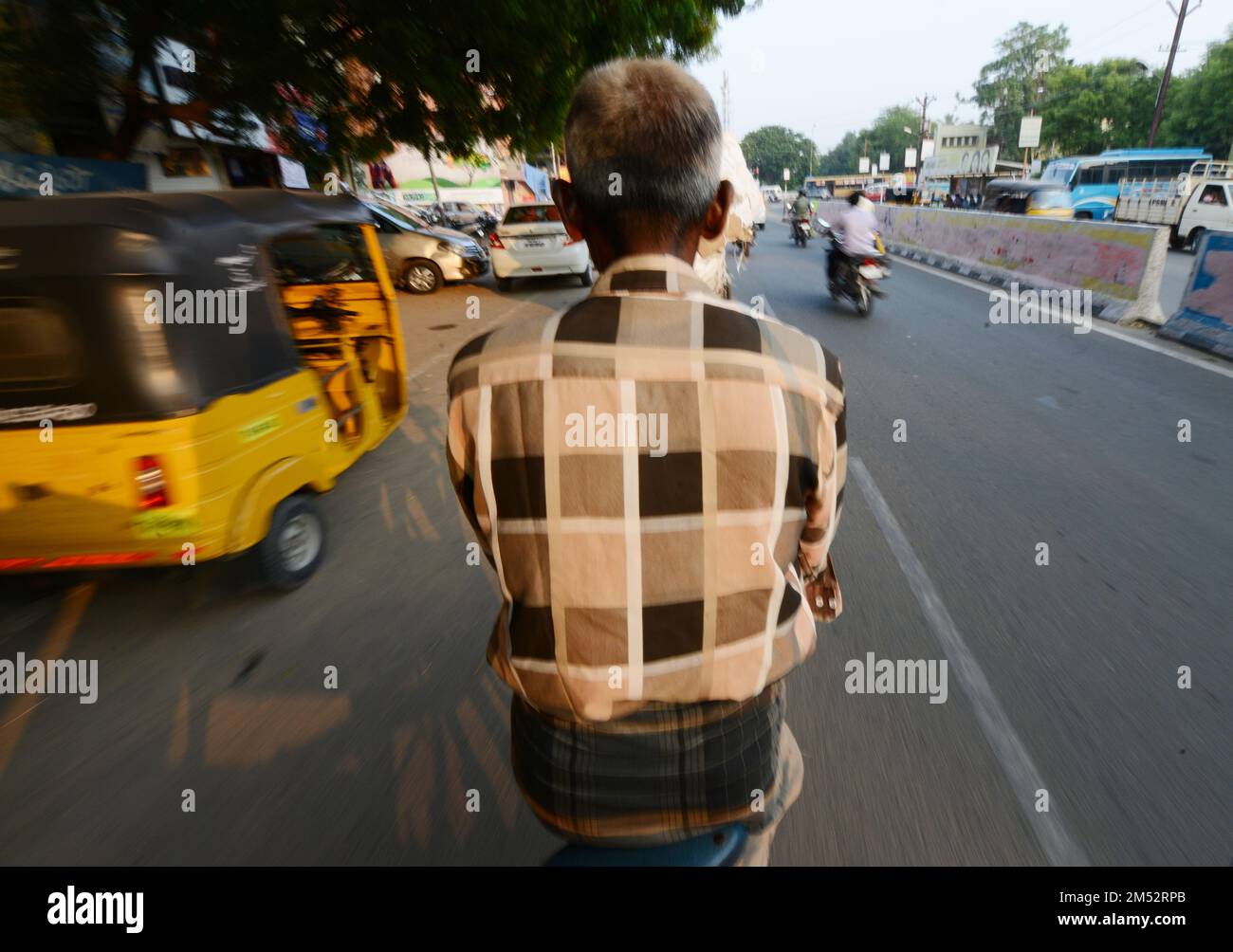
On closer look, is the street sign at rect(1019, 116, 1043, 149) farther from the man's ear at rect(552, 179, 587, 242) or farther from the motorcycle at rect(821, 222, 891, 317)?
the man's ear at rect(552, 179, 587, 242)

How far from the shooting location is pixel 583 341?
2.91 ft

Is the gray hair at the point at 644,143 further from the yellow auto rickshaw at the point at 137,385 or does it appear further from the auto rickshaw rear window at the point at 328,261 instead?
the auto rickshaw rear window at the point at 328,261

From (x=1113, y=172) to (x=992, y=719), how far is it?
31.3 meters

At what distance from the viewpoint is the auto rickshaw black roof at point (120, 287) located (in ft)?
8.57

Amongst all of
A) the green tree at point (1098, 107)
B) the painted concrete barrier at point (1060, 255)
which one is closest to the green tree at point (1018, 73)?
the green tree at point (1098, 107)

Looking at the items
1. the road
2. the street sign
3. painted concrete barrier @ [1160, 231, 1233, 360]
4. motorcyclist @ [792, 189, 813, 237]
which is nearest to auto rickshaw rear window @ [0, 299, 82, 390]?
the road

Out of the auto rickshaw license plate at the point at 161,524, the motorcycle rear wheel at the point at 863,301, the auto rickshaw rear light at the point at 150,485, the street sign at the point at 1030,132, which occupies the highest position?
the street sign at the point at 1030,132

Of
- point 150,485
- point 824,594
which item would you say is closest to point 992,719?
point 824,594

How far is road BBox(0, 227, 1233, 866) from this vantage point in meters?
2.14

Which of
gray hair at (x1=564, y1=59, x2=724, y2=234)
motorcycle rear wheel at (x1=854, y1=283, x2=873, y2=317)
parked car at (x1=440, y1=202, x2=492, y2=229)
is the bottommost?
motorcycle rear wheel at (x1=854, y1=283, x2=873, y2=317)

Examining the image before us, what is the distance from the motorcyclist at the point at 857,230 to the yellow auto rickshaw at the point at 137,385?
27.8 ft

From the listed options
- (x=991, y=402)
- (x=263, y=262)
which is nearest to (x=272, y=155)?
(x=263, y=262)

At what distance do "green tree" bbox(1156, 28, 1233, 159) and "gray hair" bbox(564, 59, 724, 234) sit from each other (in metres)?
52.5
